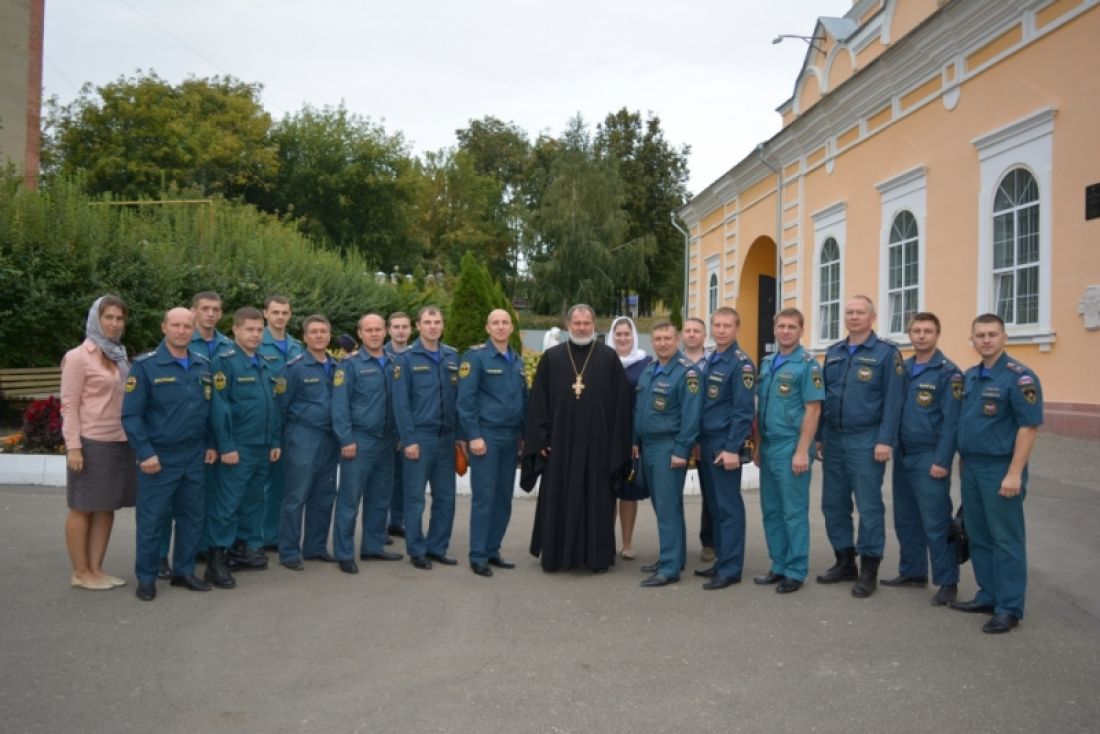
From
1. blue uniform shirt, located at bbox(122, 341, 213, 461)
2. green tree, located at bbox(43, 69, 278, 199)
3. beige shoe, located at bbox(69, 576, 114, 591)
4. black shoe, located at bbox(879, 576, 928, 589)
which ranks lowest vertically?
beige shoe, located at bbox(69, 576, 114, 591)

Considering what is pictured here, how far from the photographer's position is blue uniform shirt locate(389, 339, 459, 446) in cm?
683

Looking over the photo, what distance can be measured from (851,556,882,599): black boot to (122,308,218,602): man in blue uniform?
4396mm

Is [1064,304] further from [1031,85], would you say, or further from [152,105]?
[152,105]

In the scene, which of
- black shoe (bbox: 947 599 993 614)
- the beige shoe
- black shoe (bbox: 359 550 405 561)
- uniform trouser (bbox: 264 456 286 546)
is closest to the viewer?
black shoe (bbox: 947 599 993 614)

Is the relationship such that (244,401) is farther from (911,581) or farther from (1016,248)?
(1016,248)

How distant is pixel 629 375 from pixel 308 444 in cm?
264

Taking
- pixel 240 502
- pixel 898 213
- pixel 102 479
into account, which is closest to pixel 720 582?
pixel 240 502

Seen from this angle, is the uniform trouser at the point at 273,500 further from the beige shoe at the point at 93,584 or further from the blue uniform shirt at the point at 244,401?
the beige shoe at the point at 93,584

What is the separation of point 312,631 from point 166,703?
1.15 m

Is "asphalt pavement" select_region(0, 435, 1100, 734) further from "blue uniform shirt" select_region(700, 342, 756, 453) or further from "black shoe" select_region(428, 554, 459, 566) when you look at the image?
"blue uniform shirt" select_region(700, 342, 756, 453)

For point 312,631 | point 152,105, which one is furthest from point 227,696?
point 152,105

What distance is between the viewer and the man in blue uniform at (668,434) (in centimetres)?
649

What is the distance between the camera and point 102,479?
5848 mm

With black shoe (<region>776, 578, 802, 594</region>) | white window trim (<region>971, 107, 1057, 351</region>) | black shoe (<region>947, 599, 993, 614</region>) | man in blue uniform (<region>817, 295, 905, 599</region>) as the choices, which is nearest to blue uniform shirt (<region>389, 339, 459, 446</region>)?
black shoe (<region>776, 578, 802, 594</region>)
